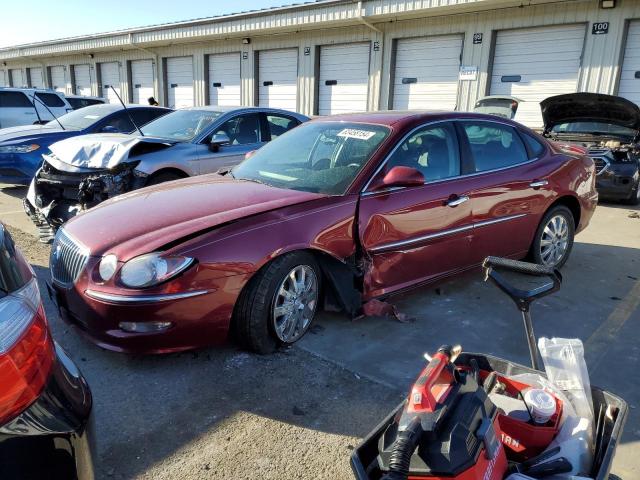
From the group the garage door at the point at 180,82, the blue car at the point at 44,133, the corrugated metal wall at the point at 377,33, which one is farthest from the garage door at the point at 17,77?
the blue car at the point at 44,133

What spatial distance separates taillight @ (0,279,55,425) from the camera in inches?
53.8

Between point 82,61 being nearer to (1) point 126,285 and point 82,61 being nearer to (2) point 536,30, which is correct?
(2) point 536,30

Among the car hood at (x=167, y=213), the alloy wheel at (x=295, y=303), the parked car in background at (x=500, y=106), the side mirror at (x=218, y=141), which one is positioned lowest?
the alloy wheel at (x=295, y=303)

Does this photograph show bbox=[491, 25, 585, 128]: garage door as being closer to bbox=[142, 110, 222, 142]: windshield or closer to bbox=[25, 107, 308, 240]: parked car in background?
bbox=[25, 107, 308, 240]: parked car in background

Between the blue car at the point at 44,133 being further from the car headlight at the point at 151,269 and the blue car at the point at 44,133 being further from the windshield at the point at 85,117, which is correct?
the car headlight at the point at 151,269

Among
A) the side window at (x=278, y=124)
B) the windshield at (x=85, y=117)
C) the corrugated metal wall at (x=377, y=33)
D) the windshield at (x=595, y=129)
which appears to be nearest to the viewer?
the side window at (x=278, y=124)

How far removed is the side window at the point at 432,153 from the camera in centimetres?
379

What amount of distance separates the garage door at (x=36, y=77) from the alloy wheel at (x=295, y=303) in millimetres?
33208

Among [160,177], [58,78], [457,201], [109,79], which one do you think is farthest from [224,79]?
[457,201]

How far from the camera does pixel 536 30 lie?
1209 cm

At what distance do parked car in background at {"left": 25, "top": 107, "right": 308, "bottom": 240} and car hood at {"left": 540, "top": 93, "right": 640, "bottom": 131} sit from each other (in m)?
5.15

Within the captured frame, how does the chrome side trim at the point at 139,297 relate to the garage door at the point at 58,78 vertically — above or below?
below

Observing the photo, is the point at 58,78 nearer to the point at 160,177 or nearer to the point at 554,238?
the point at 160,177

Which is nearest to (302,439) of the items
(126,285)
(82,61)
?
(126,285)
